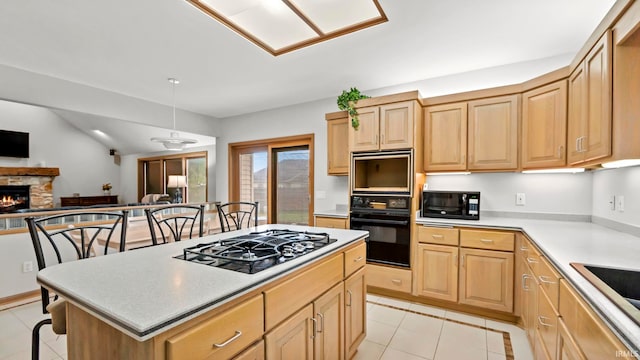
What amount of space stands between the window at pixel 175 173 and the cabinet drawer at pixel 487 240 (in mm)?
5808

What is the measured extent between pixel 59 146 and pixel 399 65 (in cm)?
913

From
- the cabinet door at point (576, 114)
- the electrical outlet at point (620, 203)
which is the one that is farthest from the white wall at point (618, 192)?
the cabinet door at point (576, 114)

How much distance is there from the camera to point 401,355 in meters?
2.12

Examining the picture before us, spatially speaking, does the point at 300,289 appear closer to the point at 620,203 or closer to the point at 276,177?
the point at 620,203

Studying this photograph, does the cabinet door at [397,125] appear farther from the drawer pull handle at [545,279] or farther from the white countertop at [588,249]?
the drawer pull handle at [545,279]

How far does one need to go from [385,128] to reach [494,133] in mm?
1074

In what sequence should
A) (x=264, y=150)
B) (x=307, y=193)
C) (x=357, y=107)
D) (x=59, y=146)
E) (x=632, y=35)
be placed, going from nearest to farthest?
(x=632, y=35) < (x=357, y=107) < (x=307, y=193) < (x=264, y=150) < (x=59, y=146)

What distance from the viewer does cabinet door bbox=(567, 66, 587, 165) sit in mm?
1903

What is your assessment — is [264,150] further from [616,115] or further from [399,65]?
[616,115]

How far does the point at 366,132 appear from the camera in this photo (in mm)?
3250

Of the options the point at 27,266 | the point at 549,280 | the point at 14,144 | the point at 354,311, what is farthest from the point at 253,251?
the point at 14,144

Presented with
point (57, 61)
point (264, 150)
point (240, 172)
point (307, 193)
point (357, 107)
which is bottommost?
point (307, 193)

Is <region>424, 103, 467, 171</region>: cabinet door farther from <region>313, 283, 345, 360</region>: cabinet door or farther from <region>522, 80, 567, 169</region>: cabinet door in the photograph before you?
<region>313, 283, 345, 360</region>: cabinet door

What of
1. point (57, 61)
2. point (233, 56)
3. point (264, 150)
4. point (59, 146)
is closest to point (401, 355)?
point (233, 56)
